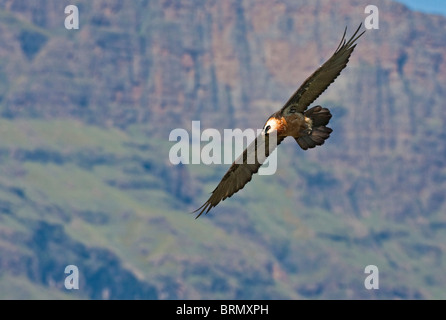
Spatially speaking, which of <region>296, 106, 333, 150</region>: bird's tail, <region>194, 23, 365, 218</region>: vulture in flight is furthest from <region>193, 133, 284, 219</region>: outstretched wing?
<region>296, 106, 333, 150</region>: bird's tail

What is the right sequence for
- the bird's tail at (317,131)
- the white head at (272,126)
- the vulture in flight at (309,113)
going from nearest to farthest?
the white head at (272,126), the vulture in flight at (309,113), the bird's tail at (317,131)

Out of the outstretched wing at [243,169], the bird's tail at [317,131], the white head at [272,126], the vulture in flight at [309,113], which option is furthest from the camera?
the outstretched wing at [243,169]

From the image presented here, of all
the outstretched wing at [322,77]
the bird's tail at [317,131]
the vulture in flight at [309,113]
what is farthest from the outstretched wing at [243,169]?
the outstretched wing at [322,77]

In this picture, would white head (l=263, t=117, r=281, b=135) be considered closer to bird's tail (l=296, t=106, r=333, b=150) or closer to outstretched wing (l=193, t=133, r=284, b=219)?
bird's tail (l=296, t=106, r=333, b=150)

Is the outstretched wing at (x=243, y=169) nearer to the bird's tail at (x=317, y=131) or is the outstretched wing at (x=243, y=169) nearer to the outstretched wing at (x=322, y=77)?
the bird's tail at (x=317, y=131)
